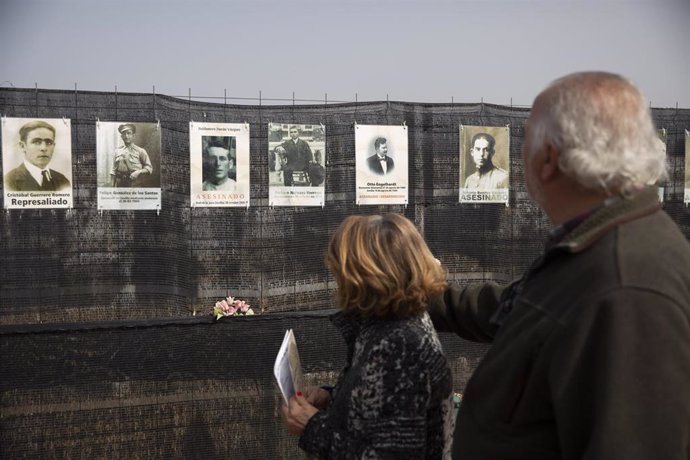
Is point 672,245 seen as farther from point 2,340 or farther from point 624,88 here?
point 2,340

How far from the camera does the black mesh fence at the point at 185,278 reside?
3441 mm

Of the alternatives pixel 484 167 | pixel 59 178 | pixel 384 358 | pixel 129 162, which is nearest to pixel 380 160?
pixel 484 167

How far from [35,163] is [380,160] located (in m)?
1.95

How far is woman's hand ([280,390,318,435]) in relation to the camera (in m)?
2.01

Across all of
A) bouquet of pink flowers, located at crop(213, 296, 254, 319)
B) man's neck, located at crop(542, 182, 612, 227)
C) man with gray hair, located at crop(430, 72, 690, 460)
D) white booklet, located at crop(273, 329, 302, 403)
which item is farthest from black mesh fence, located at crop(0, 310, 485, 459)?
man's neck, located at crop(542, 182, 612, 227)

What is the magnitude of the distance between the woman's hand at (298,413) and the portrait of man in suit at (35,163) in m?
2.34

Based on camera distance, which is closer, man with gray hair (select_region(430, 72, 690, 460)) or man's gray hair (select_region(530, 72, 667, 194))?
man with gray hair (select_region(430, 72, 690, 460))

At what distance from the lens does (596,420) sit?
3.91 feet

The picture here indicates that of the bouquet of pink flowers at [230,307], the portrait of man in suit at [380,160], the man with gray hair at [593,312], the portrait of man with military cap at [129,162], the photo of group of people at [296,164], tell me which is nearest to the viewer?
the man with gray hair at [593,312]

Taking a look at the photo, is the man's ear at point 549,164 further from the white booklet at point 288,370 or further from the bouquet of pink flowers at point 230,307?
the bouquet of pink flowers at point 230,307

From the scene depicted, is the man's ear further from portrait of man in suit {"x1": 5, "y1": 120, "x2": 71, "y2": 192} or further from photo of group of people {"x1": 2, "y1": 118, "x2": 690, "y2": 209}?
portrait of man in suit {"x1": 5, "y1": 120, "x2": 71, "y2": 192}

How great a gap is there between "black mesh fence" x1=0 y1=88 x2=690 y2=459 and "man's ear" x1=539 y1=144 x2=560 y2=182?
2.46 meters

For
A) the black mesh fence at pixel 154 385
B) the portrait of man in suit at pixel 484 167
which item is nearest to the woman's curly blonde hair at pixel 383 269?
the black mesh fence at pixel 154 385

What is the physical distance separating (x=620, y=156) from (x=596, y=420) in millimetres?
463
